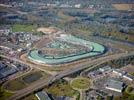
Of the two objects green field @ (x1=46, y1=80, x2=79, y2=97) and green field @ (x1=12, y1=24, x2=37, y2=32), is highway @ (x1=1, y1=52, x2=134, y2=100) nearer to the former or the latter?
green field @ (x1=46, y1=80, x2=79, y2=97)

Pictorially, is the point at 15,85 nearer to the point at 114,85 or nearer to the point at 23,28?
the point at 114,85

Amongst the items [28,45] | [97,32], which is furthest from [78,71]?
[97,32]

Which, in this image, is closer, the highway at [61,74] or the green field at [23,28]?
the highway at [61,74]

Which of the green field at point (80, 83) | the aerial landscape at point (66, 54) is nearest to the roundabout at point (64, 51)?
the aerial landscape at point (66, 54)

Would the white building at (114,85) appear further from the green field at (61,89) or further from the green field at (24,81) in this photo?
the green field at (24,81)

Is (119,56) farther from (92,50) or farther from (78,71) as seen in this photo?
(78,71)

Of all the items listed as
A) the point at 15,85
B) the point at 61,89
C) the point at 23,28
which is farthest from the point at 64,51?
the point at 23,28
